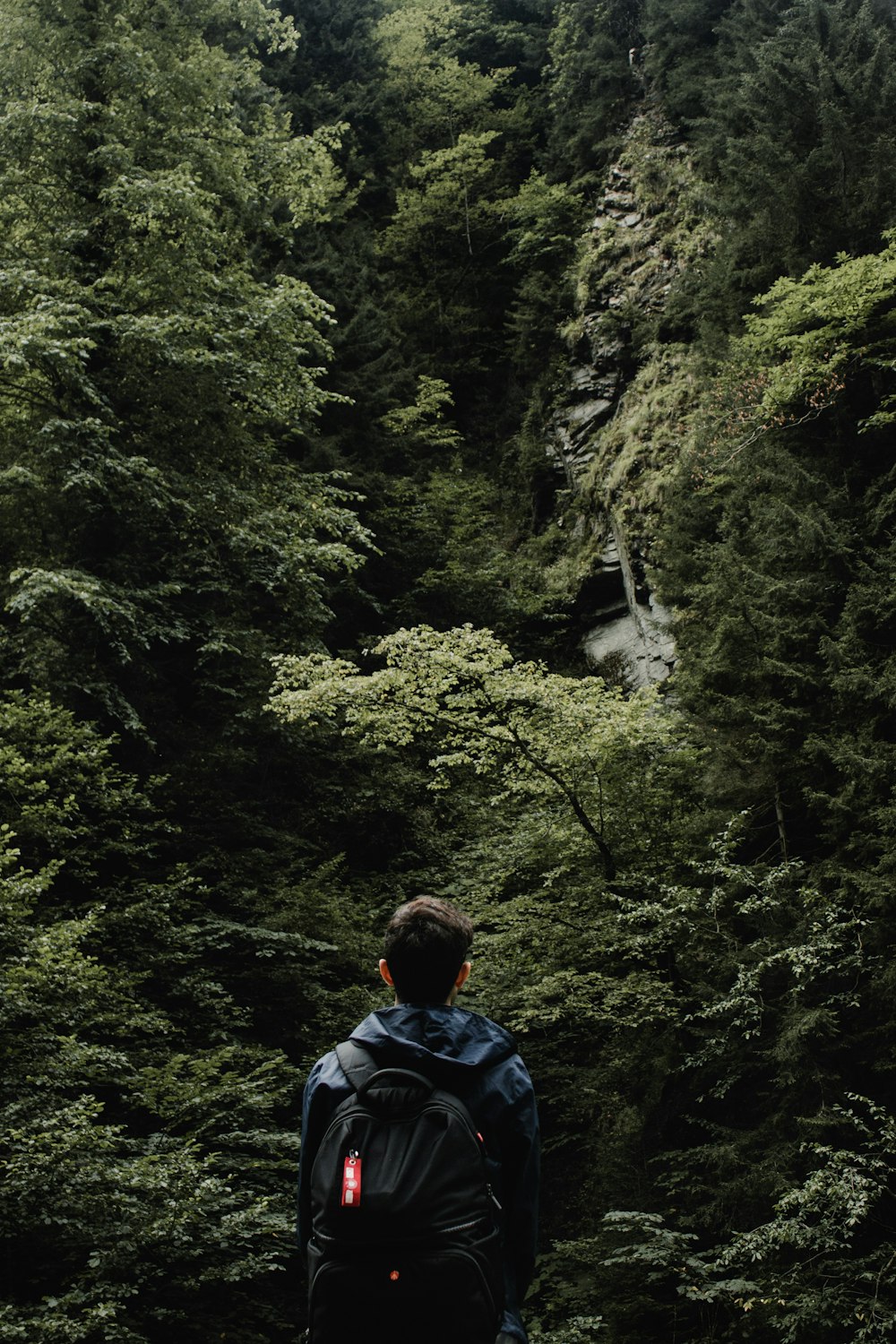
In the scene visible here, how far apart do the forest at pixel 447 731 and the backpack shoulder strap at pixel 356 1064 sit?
9.53 feet

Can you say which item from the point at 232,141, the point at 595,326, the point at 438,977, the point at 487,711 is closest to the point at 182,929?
the point at 487,711

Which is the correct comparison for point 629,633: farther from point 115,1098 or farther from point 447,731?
point 115,1098

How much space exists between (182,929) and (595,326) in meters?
12.6

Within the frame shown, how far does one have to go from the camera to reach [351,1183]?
162cm

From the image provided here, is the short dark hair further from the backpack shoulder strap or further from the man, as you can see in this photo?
the backpack shoulder strap

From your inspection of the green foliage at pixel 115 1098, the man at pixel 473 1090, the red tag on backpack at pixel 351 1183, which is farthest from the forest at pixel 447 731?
the red tag on backpack at pixel 351 1183

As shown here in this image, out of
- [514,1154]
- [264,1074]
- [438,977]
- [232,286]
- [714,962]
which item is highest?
[232,286]

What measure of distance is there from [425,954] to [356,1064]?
0.80 feet

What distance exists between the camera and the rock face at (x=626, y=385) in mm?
13102

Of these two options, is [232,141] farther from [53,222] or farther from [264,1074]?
[264,1074]

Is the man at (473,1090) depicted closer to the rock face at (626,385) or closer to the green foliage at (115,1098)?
the green foliage at (115,1098)

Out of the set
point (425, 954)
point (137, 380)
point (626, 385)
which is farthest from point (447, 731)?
point (626, 385)

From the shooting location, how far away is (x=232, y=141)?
11414 mm

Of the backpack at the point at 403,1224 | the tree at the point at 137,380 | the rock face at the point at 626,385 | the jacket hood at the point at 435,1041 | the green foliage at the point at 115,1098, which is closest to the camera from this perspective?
the backpack at the point at 403,1224
